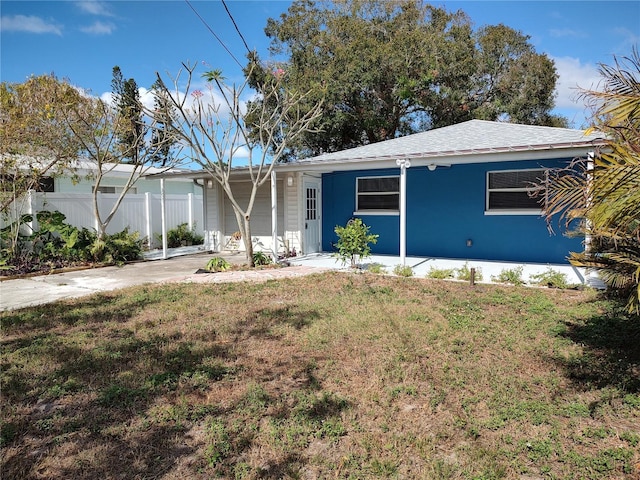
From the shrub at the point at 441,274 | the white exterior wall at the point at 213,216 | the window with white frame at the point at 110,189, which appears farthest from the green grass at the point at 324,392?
the window with white frame at the point at 110,189

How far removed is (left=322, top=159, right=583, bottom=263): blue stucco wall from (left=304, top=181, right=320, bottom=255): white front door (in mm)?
844

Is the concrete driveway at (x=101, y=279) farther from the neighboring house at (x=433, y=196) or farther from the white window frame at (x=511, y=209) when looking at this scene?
the white window frame at (x=511, y=209)

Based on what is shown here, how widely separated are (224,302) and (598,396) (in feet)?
16.5

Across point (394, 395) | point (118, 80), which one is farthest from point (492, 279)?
point (118, 80)

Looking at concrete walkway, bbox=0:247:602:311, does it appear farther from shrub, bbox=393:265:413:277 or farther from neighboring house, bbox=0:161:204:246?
neighboring house, bbox=0:161:204:246

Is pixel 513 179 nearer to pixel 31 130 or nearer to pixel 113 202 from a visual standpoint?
pixel 113 202

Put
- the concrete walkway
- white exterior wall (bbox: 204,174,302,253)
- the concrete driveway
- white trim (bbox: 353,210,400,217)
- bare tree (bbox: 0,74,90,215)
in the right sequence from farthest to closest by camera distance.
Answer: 1. white exterior wall (bbox: 204,174,302,253)
2. white trim (bbox: 353,210,400,217)
3. bare tree (bbox: 0,74,90,215)
4. the concrete walkway
5. the concrete driveway

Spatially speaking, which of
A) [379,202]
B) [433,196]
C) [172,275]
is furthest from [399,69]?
[172,275]

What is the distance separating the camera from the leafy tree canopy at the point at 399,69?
18703 millimetres

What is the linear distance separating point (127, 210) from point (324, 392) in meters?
12.4

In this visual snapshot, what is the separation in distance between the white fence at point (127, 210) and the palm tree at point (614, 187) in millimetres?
11643

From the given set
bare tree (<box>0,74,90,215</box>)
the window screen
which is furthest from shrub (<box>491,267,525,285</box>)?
bare tree (<box>0,74,90,215</box>)

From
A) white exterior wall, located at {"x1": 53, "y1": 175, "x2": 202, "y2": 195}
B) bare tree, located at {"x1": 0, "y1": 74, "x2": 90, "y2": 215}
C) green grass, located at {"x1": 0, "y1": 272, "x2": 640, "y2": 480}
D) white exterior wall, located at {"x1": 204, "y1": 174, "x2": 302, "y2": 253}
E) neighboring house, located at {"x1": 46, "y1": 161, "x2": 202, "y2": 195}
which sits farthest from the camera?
white exterior wall, located at {"x1": 53, "y1": 175, "x2": 202, "y2": 195}

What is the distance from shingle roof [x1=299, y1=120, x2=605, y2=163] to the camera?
8164 millimetres
